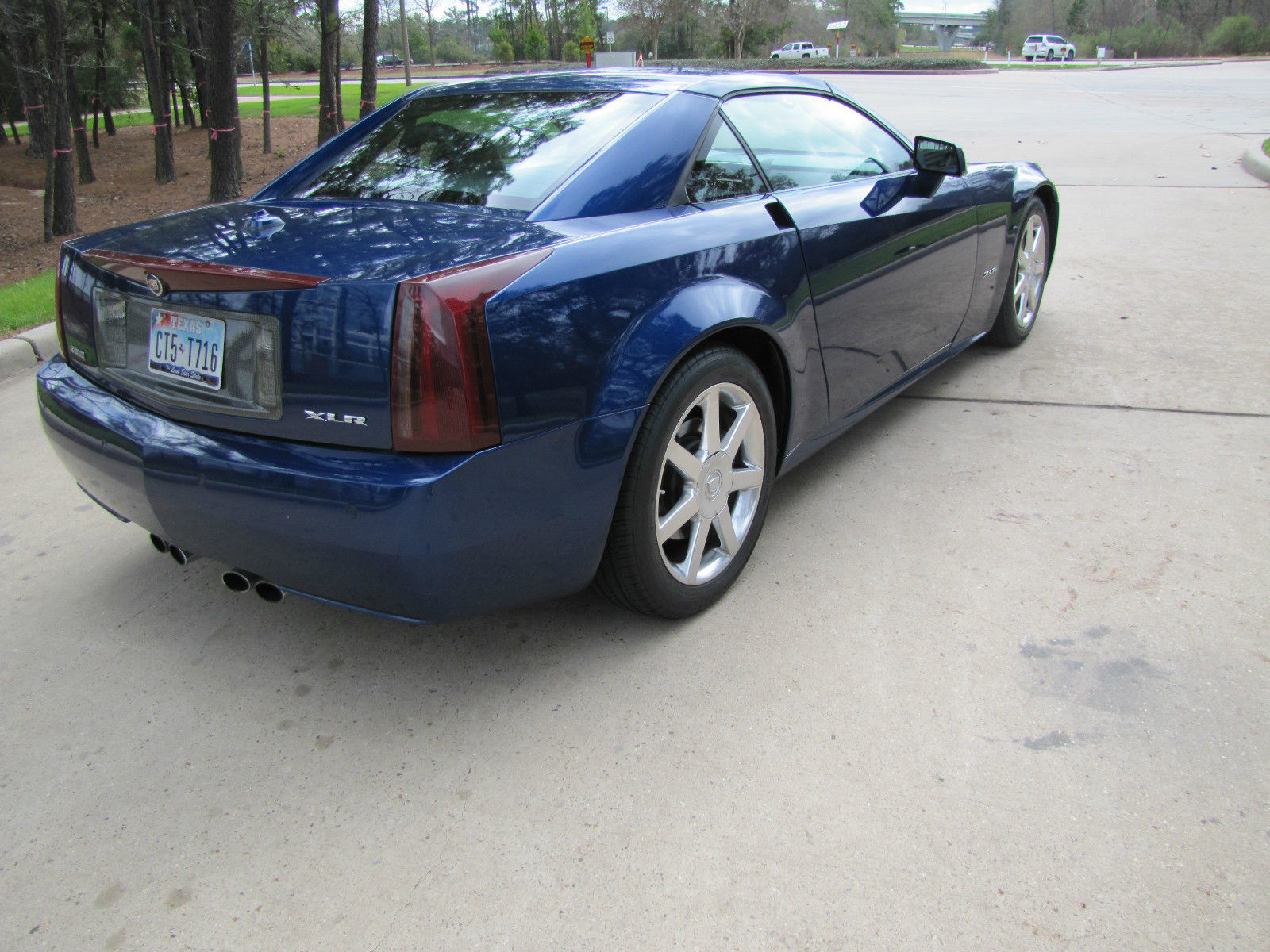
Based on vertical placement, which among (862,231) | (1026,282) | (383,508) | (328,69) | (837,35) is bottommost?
(383,508)

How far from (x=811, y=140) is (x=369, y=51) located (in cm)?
1307

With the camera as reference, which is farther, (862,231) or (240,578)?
(862,231)

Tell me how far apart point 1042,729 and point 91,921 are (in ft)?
6.89

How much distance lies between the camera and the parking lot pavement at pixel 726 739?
1.84 m

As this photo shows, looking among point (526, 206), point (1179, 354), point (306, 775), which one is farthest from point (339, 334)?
point (1179, 354)

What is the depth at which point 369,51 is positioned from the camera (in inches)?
568

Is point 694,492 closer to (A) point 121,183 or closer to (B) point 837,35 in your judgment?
(A) point 121,183

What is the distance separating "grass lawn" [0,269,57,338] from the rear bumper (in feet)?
13.1

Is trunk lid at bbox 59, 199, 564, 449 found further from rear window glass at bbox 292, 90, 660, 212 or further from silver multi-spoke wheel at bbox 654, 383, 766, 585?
silver multi-spoke wheel at bbox 654, 383, 766, 585

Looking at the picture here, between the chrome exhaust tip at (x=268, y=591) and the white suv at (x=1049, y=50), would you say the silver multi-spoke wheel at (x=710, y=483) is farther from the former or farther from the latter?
the white suv at (x=1049, y=50)

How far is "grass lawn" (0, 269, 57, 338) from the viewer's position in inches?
222

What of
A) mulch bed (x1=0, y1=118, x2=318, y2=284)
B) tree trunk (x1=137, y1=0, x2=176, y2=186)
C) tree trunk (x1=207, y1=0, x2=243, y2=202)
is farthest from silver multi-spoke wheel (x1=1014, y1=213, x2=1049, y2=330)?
tree trunk (x1=137, y1=0, x2=176, y2=186)

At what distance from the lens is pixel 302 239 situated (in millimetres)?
2309

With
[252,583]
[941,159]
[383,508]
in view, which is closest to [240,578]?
[252,583]
